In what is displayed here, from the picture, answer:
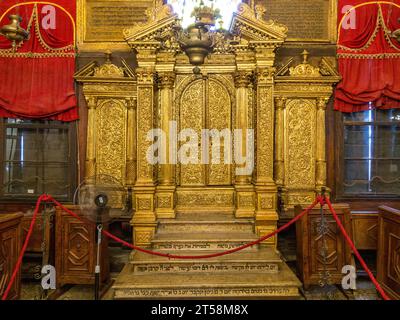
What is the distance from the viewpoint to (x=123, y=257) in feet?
18.3

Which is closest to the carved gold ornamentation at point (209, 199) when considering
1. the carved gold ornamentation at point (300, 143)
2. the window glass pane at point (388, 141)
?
the carved gold ornamentation at point (300, 143)

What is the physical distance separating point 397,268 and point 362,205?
2.17 metres

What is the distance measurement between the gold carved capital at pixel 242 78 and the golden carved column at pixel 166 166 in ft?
3.50

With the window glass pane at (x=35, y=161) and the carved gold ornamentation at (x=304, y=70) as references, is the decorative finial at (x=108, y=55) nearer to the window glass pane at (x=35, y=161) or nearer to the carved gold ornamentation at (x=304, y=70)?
the window glass pane at (x=35, y=161)

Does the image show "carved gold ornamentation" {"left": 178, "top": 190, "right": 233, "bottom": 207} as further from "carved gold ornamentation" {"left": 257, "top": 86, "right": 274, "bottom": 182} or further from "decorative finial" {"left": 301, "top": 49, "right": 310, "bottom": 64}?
"decorative finial" {"left": 301, "top": 49, "right": 310, "bottom": 64}

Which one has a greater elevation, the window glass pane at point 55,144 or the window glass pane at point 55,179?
the window glass pane at point 55,144

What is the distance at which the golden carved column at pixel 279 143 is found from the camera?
579 centimetres

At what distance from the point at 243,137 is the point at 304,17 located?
101 inches

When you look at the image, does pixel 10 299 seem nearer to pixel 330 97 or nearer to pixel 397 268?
pixel 397 268

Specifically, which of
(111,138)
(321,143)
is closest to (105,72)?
(111,138)

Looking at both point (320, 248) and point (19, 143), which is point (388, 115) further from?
point (19, 143)

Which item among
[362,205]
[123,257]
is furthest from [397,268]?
[123,257]

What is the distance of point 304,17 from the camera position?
6.00 metres

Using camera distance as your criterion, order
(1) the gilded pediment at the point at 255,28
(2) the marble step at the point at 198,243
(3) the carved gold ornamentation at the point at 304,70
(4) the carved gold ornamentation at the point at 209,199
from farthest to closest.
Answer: (3) the carved gold ornamentation at the point at 304,70, (4) the carved gold ornamentation at the point at 209,199, (1) the gilded pediment at the point at 255,28, (2) the marble step at the point at 198,243
